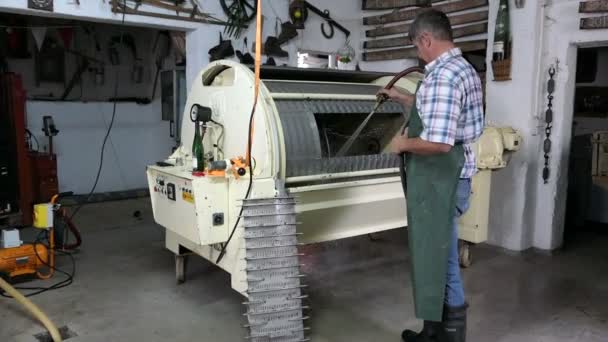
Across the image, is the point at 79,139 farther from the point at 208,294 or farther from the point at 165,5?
the point at 208,294

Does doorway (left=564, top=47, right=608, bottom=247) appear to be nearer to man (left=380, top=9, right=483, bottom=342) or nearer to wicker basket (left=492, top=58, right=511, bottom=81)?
wicker basket (left=492, top=58, right=511, bottom=81)

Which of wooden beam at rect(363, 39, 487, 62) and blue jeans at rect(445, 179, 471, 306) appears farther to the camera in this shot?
wooden beam at rect(363, 39, 487, 62)

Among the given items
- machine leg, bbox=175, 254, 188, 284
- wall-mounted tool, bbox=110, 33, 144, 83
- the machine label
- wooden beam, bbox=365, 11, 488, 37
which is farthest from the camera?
wall-mounted tool, bbox=110, 33, 144, 83

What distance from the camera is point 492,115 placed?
155 inches

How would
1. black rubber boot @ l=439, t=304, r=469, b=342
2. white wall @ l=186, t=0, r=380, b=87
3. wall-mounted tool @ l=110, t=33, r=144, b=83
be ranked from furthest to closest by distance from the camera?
wall-mounted tool @ l=110, t=33, r=144, b=83, white wall @ l=186, t=0, r=380, b=87, black rubber boot @ l=439, t=304, r=469, b=342

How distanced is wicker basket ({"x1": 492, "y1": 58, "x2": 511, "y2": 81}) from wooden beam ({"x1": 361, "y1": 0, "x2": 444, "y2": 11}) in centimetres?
114

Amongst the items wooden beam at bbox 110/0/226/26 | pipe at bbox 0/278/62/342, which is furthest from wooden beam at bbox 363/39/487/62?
pipe at bbox 0/278/62/342

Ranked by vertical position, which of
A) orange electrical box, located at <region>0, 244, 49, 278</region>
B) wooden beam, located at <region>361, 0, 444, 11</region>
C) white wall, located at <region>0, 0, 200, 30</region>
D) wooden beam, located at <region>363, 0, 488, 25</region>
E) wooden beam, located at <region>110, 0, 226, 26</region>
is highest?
wooden beam, located at <region>361, 0, 444, 11</region>

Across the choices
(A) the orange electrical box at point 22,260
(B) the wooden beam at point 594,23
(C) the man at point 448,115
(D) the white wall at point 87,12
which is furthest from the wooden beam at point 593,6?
(A) the orange electrical box at point 22,260

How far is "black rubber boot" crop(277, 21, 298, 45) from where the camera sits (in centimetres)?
480

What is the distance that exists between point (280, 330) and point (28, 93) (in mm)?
4644

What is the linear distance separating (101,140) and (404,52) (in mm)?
3738

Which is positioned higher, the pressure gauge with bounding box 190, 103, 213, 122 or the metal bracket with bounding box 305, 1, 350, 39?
the metal bracket with bounding box 305, 1, 350, 39

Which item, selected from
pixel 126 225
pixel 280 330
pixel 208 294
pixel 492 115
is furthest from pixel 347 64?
pixel 280 330
